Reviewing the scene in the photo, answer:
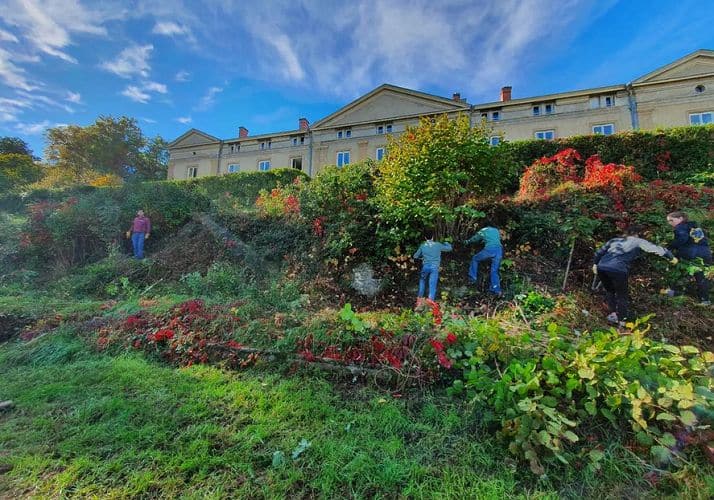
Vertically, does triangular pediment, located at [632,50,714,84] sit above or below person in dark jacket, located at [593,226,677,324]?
above

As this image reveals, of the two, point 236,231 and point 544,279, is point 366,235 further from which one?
point 236,231

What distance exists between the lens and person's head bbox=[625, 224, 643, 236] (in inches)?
198

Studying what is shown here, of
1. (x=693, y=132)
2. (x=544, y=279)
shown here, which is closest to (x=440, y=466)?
(x=544, y=279)

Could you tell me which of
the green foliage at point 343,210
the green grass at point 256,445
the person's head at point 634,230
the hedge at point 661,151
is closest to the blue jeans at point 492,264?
the green foliage at point 343,210

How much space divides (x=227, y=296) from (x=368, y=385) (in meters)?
4.07

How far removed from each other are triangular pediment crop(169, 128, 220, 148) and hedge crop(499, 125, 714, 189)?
28.6m

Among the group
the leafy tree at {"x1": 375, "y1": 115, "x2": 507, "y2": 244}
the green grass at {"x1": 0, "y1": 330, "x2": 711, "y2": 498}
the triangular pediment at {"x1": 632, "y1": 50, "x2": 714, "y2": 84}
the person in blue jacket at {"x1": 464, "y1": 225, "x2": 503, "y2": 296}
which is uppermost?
the triangular pediment at {"x1": 632, "y1": 50, "x2": 714, "y2": 84}

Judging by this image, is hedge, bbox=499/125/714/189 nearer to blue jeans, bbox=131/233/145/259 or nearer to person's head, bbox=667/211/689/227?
person's head, bbox=667/211/689/227

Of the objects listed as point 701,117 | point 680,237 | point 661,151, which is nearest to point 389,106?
point 661,151

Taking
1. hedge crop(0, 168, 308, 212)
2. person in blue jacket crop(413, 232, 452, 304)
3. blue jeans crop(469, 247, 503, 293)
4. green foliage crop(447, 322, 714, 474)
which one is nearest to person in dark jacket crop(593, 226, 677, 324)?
blue jeans crop(469, 247, 503, 293)

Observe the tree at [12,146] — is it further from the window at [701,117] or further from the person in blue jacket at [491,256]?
the window at [701,117]

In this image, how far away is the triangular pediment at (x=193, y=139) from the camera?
96.0 feet

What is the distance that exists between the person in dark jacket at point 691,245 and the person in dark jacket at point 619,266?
0.54 metres

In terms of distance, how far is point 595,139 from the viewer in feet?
35.0
